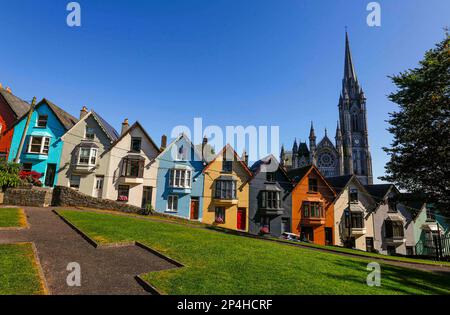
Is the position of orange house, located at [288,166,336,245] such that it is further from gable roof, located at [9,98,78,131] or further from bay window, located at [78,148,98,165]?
gable roof, located at [9,98,78,131]

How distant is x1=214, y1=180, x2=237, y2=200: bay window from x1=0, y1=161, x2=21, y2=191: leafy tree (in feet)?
70.7

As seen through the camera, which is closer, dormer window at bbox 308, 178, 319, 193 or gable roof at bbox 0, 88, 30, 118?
gable roof at bbox 0, 88, 30, 118

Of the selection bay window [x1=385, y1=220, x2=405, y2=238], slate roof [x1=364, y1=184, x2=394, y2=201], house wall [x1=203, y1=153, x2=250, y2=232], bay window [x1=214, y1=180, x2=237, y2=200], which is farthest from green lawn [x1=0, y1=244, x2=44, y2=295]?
bay window [x1=385, y1=220, x2=405, y2=238]

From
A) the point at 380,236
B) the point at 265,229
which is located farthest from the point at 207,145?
the point at 380,236

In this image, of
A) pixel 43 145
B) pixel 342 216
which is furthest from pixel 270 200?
pixel 43 145

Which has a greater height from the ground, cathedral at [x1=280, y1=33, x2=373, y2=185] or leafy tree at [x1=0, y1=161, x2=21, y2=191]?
cathedral at [x1=280, y1=33, x2=373, y2=185]

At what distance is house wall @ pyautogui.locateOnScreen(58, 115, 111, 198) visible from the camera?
30.8m

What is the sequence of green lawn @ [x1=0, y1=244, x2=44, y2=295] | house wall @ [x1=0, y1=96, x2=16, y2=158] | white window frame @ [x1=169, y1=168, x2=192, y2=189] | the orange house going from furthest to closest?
the orange house → white window frame @ [x1=169, y1=168, x2=192, y2=189] → house wall @ [x1=0, y1=96, x2=16, y2=158] → green lawn @ [x1=0, y1=244, x2=44, y2=295]

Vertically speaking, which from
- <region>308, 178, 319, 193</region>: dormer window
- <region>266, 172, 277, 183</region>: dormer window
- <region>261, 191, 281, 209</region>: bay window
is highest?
<region>266, 172, 277, 183</region>: dormer window

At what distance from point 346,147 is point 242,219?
8478 cm

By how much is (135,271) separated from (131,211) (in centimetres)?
2028

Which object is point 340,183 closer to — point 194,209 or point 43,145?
point 194,209

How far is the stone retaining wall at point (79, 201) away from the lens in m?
25.2

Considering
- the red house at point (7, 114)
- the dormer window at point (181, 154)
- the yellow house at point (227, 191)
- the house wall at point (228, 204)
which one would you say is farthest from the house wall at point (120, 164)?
the red house at point (7, 114)
